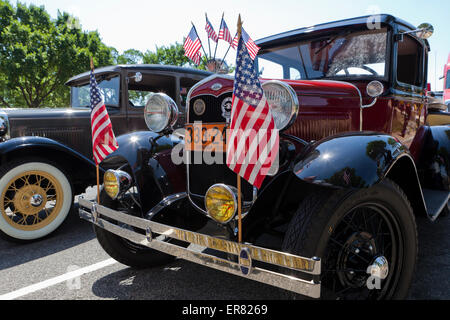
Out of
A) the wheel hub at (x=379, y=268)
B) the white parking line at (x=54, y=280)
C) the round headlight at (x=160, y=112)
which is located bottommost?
the white parking line at (x=54, y=280)

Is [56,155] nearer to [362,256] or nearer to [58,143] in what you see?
[58,143]

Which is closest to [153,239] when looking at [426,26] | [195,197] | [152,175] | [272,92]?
[195,197]

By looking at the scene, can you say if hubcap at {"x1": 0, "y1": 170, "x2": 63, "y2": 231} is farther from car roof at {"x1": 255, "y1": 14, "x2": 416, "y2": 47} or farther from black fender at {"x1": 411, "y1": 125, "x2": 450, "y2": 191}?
black fender at {"x1": 411, "y1": 125, "x2": 450, "y2": 191}

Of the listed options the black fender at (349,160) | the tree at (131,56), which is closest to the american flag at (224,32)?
the black fender at (349,160)

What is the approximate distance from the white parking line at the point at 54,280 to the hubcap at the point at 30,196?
1055mm

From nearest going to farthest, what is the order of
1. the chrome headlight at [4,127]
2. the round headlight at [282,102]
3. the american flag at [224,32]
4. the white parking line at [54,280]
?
the round headlight at [282,102] < the white parking line at [54,280] < the chrome headlight at [4,127] < the american flag at [224,32]

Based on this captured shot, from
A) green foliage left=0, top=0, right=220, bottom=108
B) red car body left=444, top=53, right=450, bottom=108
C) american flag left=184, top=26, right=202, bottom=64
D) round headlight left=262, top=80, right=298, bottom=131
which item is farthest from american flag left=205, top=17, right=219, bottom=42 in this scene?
green foliage left=0, top=0, right=220, bottom=108

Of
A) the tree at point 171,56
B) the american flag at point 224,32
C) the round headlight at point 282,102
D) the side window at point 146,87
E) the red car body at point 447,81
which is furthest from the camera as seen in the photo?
the tree at point 171,56

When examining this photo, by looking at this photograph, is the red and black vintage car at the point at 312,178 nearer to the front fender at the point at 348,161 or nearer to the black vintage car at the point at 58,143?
the front fender at the point at 348,161

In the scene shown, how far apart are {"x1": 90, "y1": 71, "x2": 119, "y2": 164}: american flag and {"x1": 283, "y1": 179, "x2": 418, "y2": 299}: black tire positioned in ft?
4.79

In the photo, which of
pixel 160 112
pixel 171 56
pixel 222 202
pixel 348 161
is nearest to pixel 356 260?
pixel 348 161

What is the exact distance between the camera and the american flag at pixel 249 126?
145 centimetres

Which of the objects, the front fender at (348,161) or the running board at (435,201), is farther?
the running board at (435,201)
